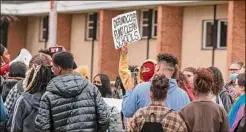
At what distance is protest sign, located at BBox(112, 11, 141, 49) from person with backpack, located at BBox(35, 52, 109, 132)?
2.86 metres

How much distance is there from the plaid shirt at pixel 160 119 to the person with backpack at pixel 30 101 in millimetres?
1735

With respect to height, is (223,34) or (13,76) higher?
(223,34)

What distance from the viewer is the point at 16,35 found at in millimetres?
43781

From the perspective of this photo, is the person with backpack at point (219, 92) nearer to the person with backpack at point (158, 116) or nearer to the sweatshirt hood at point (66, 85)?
the person with backpack at point (158, 116)

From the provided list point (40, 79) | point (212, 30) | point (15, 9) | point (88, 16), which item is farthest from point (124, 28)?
point (15, 9)

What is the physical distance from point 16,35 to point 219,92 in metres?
34.0

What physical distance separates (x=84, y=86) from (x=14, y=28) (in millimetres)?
34888

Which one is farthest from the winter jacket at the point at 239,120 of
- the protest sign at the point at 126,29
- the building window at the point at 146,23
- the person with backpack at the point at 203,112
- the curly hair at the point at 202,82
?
the building window at the point at 146,23

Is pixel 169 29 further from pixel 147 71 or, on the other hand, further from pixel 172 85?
pixel 172 85

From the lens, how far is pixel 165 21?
108 feet

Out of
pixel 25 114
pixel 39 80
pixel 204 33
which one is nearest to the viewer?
pixel 25 114

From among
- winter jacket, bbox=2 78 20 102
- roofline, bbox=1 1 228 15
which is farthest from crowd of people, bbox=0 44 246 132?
roofline, bbox=1 1 228 15

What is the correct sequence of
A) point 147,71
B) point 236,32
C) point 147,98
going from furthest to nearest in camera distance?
point 236,32 < point 147,71 < point 147,98

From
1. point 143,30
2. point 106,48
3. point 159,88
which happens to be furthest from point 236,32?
point 159,88
